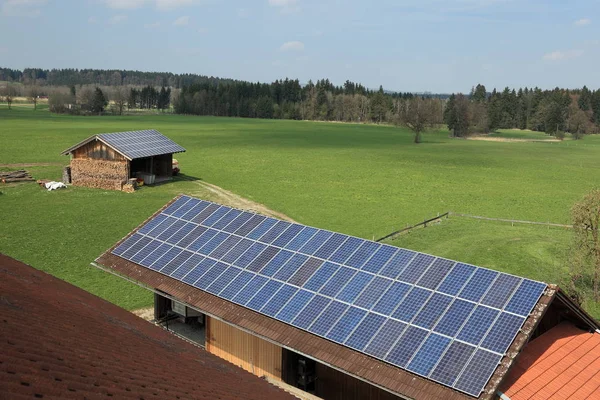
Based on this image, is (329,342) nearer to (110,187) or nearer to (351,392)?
(351,392)

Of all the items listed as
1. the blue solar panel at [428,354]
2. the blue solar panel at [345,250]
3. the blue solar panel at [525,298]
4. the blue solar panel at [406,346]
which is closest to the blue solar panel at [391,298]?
the blue solar panel at [406,346]

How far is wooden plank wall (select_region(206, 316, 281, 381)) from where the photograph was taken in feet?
57.5

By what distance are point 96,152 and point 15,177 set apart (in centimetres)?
937

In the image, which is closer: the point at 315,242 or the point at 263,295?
the point at 263,295

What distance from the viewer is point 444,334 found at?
14.3 meters

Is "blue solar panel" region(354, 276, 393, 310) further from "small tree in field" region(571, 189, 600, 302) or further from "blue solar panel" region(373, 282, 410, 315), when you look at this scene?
"small tree in field" region(571, 189, 600, 302)

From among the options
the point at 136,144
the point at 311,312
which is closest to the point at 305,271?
the point at 311,312

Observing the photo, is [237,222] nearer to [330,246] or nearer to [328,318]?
[330,246]

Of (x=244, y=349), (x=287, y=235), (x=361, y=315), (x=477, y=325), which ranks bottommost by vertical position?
(x=244, y=349)

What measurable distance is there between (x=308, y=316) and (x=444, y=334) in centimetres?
403

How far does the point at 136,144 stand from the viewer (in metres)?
54.7

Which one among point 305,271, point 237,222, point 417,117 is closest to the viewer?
point 305,271

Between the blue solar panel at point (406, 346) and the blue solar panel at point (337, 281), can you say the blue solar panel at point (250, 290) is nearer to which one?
the blue solar panel at point (337, 281)

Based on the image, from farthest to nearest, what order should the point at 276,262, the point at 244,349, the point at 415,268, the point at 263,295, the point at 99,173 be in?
the point at 99,173, the point at 276,262, the point at 244,349, the point at 263,295, the point at 415,268
